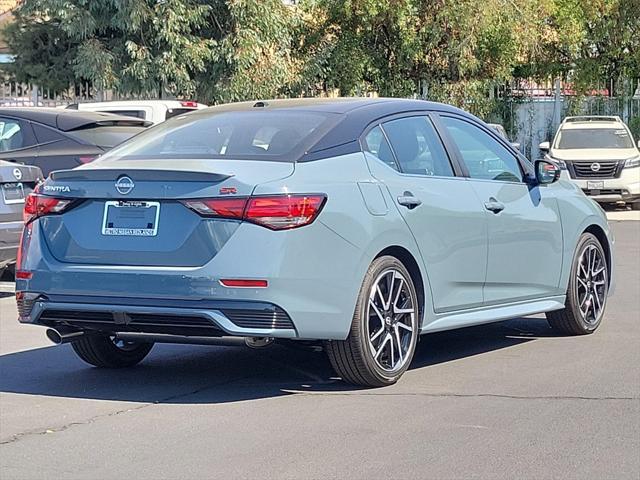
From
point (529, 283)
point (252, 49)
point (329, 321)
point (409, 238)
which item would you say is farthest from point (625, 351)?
point (252, 49)

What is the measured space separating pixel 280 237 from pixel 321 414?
0.95 meters

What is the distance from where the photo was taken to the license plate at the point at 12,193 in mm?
10836

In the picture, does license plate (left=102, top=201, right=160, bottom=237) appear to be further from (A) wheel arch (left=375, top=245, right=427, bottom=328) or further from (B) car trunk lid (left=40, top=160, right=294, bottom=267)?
(A) wheel arch (left=375, top=245, right=427, bottom=328)

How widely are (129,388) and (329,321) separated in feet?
4.79

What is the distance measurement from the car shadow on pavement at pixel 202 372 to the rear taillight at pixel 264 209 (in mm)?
1115

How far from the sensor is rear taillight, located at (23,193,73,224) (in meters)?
6.62

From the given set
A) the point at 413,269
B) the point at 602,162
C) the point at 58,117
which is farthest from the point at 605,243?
the point at 602,162

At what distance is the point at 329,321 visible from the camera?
630 cm

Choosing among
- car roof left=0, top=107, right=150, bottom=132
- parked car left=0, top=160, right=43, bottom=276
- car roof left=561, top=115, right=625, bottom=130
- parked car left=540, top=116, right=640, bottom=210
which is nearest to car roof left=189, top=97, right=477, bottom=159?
parked car left=0, top=160, right=43, bottom=276

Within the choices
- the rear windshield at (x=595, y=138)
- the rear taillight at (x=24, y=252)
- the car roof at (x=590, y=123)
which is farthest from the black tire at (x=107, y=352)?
the car roof at (x=590, y=123)

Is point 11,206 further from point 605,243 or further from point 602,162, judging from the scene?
point 602,162

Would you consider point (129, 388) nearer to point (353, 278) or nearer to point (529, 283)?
point (353, 278)

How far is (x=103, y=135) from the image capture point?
1281 centimetres

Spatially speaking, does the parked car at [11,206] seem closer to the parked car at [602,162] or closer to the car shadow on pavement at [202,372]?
the car shadow on pavement at [202,372]
